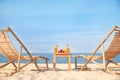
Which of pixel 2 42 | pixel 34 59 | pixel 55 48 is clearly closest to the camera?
pixel 2 42

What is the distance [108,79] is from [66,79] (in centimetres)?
105

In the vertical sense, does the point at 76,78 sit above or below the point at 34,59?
below

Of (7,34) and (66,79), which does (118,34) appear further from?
(7,34)

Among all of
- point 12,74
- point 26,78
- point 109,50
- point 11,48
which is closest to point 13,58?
point 11,48

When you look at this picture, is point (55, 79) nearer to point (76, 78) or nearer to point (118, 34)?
point (76, 78)

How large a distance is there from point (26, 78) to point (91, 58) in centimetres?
240

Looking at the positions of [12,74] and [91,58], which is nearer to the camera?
[12,74]

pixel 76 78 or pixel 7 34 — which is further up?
pixel 7 34

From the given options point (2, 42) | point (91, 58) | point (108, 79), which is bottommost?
point (108, 79)

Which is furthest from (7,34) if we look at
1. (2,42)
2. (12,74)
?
(12,74)

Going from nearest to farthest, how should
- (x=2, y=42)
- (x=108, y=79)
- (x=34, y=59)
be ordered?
1. (x=108, y=79)
2. (x=2, y=42)
3. (x=34, y=59)

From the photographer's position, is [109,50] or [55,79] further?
[109,50]

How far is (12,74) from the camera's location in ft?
19.1

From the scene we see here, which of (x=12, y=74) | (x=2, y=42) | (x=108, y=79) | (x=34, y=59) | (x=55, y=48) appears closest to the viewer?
(x=108, y=79)
